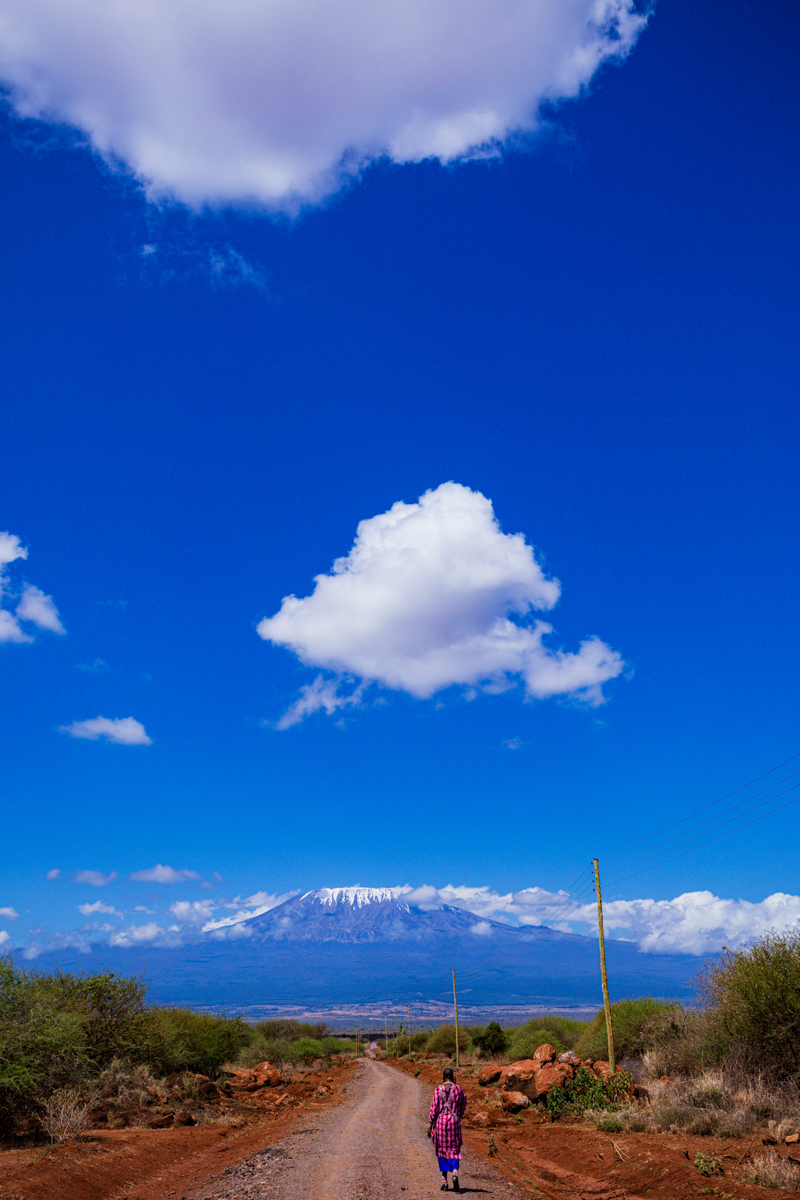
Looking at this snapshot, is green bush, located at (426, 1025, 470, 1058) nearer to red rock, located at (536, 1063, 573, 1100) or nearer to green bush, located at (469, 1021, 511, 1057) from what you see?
green bush, located at (469, 1021, 511, 1057)

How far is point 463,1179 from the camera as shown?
14023 mm

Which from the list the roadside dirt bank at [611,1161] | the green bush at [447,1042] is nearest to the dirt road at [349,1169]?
the roadside dirt bank at [611,1161]

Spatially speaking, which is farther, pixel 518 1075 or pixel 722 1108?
pixel 518 1075

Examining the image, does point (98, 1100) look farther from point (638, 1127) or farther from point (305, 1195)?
point (638, 1127)

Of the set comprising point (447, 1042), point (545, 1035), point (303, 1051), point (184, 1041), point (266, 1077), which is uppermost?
point (184, 1041)

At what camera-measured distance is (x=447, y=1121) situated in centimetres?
1305

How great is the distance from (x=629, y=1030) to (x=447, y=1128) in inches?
946

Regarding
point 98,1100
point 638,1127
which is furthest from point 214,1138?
point 638,1127

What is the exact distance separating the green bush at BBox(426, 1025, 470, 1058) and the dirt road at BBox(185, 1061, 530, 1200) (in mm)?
40958

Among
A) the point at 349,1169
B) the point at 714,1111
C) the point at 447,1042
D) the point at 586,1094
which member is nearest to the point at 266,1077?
the point at 586,1094

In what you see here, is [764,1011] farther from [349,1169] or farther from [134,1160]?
[134,1160]

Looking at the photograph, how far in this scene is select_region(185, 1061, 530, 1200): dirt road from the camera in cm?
1212

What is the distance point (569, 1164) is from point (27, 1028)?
44.7 feet

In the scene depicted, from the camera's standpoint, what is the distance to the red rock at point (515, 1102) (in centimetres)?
2461
